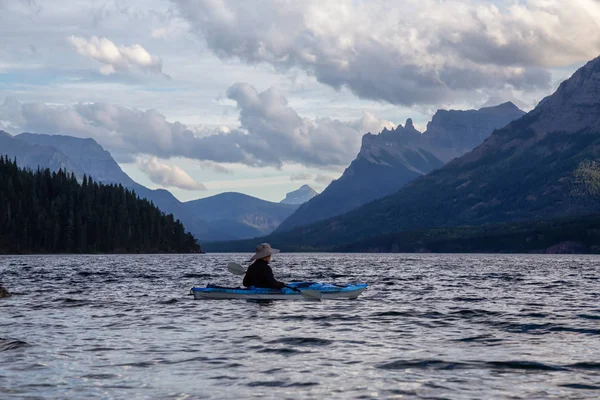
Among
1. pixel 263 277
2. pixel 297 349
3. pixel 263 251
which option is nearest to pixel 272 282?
pixel 263 277

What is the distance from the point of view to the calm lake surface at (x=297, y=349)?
18.0 meters

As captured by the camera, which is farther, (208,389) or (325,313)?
(325,313)

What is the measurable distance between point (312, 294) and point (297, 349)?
19.2 m

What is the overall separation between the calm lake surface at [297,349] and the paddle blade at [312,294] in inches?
77.2

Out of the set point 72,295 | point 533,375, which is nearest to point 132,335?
point 533,375

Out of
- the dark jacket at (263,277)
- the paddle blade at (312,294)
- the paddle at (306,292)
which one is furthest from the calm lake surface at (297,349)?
the paddle blade at (312,294)

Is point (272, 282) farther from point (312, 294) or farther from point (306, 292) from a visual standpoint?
point (312, 294)

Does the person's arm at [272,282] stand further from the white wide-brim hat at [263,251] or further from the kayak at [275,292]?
the white wide-brim hat at [263,251]

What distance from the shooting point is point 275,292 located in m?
42.7

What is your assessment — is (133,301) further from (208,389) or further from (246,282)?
(208,389)

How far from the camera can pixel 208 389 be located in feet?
58.6

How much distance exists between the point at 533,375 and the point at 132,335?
51.3 feet

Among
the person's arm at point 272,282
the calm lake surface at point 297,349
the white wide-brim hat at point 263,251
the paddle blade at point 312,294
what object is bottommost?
the calm lake surface at point 297,349

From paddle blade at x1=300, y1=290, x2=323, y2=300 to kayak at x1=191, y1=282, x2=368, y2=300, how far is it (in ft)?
0.48
